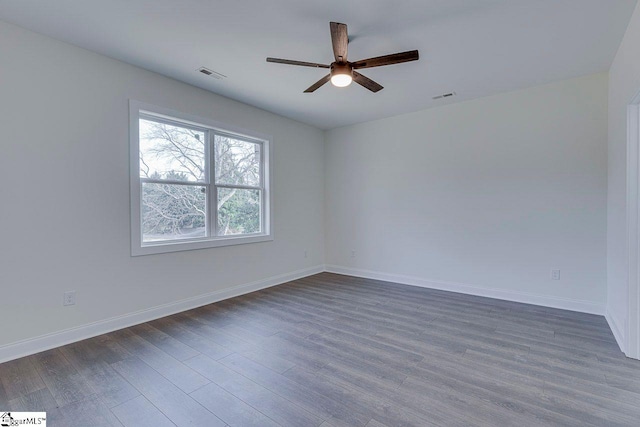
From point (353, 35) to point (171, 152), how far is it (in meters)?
2.40

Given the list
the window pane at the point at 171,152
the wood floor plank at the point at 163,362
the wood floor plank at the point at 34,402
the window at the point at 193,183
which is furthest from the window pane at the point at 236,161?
the wood floor plank at the point at 34,402

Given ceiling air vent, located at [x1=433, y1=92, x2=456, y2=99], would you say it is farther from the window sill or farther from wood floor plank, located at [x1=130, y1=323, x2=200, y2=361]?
wood floor plank, located at [x1=130, y1=323, x2=200, y2=361]

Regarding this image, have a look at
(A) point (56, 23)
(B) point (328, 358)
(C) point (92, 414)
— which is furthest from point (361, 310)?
(A) point (56, 23)

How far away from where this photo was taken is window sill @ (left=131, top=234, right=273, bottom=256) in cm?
321

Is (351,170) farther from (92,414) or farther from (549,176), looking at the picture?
(92,414)

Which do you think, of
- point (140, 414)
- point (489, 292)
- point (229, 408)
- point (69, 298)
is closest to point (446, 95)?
point (489, 292)

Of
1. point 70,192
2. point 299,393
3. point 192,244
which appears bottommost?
point 299,393

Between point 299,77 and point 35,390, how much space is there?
3477 mm

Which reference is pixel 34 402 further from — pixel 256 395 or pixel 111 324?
pixel 256 395

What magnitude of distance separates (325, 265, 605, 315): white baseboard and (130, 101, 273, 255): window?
74.3 inches

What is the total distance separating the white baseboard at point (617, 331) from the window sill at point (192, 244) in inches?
159

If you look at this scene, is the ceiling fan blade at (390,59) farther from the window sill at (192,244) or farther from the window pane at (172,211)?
the window sill at (192,244)

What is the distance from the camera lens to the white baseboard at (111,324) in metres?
2.44

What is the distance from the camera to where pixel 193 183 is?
3678mm
